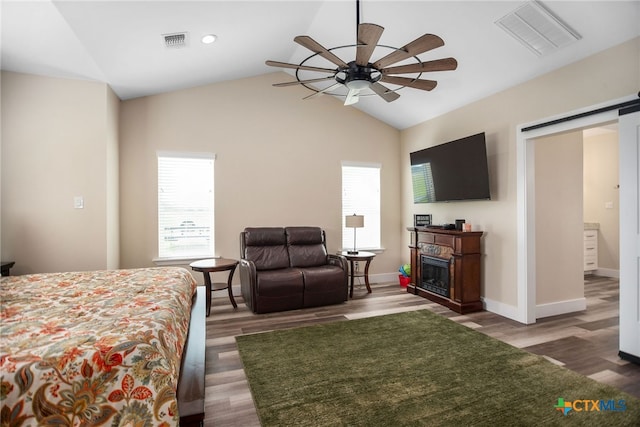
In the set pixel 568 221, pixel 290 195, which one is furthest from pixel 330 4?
pixel 568 221

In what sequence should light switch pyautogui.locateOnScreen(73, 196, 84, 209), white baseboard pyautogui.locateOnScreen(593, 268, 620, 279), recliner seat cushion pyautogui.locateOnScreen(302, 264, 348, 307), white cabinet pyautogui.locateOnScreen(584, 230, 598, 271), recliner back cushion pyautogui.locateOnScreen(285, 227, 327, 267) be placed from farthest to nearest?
white cabinet pyautogui.locateOnScreen(584, 230, 598, 271), white baseboard pyautogui.locateOnScreen(593, 268, 620, 279), recliner back cushion pyautogui.locateOnScreen(285, 227, 327, 267), recliner seat cushion pyautogui.locateOnScreen(302, 264, 348, 307), light switch pyautogui.locateOnScreen(73, 196, 84, 209)

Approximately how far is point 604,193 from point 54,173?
29.5ft

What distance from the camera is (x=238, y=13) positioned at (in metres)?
3.15

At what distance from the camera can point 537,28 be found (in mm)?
2975

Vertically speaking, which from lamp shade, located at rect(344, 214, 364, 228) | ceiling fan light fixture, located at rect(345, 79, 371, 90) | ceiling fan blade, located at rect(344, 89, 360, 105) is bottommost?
lamp shade, located at rect(344, 214, 364, 228)

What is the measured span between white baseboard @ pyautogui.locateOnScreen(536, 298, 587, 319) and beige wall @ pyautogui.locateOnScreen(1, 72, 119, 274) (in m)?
5.23

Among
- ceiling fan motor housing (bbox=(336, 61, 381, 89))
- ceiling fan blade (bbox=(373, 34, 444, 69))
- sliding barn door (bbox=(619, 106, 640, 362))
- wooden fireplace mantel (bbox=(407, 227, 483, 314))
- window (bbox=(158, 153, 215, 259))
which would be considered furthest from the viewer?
window (bbox=(158, 153, 215, 259))

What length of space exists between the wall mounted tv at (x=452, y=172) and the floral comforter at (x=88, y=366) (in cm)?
375

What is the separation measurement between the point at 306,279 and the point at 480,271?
229 centimetres

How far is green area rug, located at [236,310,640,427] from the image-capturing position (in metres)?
2.04

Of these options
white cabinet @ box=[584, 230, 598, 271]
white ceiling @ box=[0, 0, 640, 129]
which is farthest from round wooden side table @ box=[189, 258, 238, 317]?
white cabinet @ box=[584, 230, 598, 271]

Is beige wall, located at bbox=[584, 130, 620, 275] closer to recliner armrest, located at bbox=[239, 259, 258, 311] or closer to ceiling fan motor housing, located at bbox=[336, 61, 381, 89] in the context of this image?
ceiling fan motor housing, located at bbox=[336, 61, 381, 89]

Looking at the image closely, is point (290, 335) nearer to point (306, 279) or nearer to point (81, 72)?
point (306, 279)

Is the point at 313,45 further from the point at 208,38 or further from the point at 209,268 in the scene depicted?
the point at 209,268
